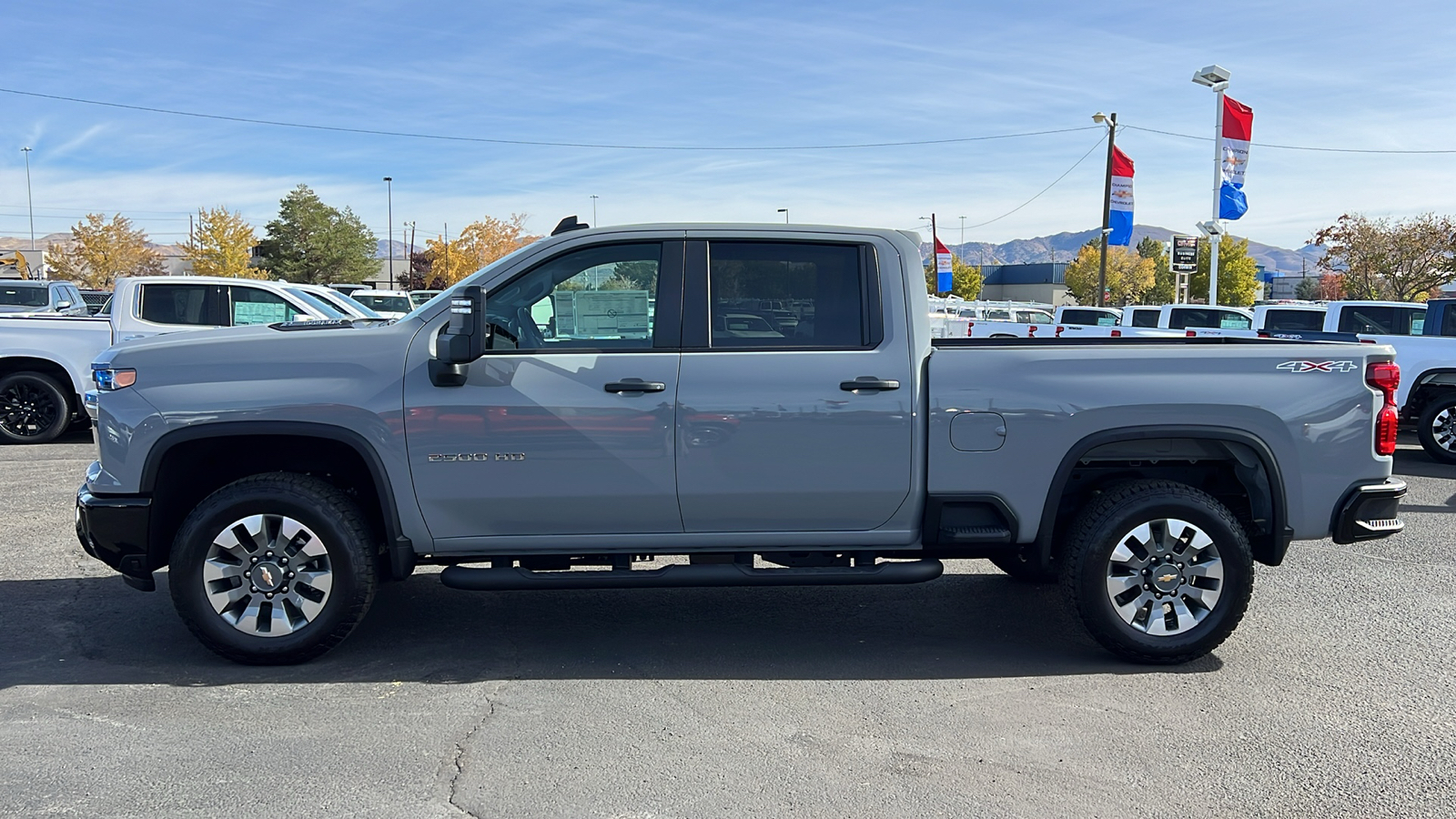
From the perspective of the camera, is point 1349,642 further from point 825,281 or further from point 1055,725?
point 825,281

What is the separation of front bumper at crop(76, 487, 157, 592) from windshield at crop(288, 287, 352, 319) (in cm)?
802

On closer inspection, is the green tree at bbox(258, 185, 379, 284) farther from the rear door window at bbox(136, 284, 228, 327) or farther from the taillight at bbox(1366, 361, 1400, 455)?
the taillight at bbox(1366, 361, 1400, 455)

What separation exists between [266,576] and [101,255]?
84464 millimetres

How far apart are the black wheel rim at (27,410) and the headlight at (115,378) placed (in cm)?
854

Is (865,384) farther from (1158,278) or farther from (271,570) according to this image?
(1158,278)

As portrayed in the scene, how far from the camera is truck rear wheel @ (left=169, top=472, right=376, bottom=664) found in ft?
15.7

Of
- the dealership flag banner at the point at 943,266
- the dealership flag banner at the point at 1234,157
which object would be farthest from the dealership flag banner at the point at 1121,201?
the dealership flag banner at the point at 943,266

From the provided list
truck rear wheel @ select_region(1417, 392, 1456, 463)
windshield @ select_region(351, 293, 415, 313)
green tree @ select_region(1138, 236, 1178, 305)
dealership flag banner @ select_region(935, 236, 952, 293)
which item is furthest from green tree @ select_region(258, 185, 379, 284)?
truck rear wheel @ select_region(1417, 392, 1456, 463)

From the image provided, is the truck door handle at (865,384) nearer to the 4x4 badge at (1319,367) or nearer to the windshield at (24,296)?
the 4x4 badge at (1319,367)

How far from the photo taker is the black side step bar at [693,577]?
4.83m

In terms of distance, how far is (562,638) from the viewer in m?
5.40

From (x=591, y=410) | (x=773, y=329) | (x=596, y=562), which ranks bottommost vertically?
(x=596, y=562)

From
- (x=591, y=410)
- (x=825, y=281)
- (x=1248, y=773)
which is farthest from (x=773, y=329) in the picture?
(x=1248, y=773)

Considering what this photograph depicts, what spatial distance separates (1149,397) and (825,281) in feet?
4.98
